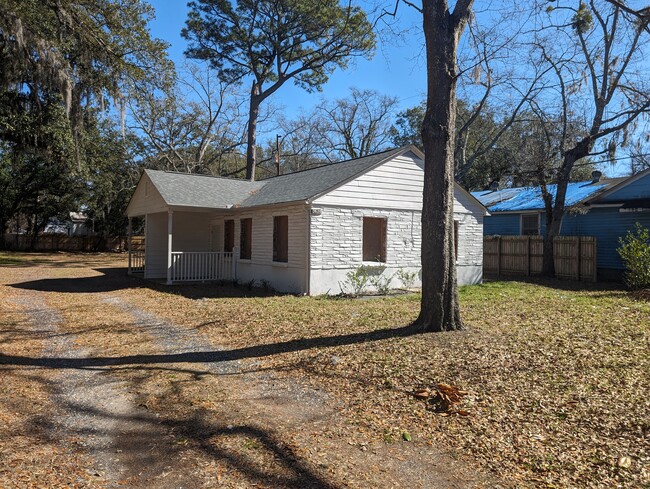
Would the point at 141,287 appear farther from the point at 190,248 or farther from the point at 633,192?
the point at 633,192

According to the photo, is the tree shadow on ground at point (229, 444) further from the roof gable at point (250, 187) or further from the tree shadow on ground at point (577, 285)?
the tree shadow on ground at point (577, 285)

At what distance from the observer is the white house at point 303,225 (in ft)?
41.4

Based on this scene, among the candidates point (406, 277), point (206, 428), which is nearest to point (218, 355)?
point (206, 428)

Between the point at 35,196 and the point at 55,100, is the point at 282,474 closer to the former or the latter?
the point at 55,100

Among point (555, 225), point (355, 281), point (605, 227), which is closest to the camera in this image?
point (355, 281)

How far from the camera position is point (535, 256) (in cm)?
1830

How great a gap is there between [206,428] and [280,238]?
1009cm

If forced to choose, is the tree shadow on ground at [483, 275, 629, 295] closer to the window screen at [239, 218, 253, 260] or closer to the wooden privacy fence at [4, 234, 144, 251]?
the window screen at [239, 218, 253, 260]

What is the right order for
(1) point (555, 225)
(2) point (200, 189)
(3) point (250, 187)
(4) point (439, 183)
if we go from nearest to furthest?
1. (4) point (439, 183)
2. (2) point (200, 189)
3. (1) point (555, 225)
4. (3) point (250, 187)

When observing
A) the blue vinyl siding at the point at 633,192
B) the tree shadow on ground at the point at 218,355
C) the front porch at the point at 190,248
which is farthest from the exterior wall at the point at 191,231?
the blue vinyl siding at the point at 633,192

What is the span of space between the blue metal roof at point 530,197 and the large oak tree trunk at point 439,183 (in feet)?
43.1

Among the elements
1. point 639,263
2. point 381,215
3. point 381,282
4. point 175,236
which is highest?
point 381,215

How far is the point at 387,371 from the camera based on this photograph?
5.49 metres

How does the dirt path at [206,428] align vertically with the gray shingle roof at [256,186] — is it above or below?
below
